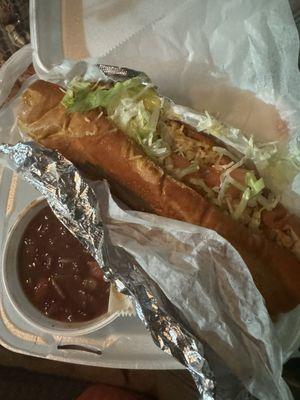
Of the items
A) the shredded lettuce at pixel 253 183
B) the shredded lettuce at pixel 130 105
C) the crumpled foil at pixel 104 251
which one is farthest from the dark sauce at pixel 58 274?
the shredded lettuce at pixel 253 183

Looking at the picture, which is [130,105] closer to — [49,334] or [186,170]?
[186,170]

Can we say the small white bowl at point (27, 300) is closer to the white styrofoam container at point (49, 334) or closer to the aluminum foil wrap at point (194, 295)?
the white styrofoam container at point (49, 334)

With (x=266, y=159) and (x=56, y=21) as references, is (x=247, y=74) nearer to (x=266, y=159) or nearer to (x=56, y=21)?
(x=266, y=159)

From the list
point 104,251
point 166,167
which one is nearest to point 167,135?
point 166,167

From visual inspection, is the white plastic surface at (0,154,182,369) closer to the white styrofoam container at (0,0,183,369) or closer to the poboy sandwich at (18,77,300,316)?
the white styrofoam container at (0,0,183,369)

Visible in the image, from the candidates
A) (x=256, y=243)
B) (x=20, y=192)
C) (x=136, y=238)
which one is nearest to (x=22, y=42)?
(x=20, y=192)

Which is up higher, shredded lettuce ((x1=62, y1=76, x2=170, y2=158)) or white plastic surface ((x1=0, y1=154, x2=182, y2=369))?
shredded lettuce ((x1=62, y1=76, x2=170, y2=158))

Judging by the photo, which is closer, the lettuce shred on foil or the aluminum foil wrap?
the aluminum foil wrap

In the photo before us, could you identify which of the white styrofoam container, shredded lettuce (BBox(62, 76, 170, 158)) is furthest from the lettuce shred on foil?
the white styrofoam container
